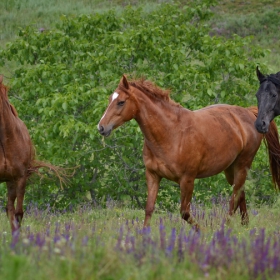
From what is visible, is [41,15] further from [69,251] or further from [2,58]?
[69,251]

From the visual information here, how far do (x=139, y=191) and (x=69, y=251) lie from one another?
6.90 metres

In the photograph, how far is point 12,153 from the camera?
7.10 m

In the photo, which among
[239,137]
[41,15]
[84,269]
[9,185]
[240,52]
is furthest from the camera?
[41,15]

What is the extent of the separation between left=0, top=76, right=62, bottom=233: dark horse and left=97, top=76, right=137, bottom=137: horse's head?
1071 millimetres

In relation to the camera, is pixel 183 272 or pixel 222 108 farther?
pixel 222 108

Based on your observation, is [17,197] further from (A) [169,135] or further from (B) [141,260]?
(B) [141,260]

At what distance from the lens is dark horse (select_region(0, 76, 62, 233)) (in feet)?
23.0

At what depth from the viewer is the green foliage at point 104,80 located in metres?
9.92

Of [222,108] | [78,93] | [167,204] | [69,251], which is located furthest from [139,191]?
[69,251]

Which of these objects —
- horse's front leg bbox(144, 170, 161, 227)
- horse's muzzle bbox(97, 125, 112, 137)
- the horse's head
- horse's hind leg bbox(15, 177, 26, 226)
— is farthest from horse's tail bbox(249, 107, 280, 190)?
horse's hind leg bbox(15, 177, 26, 226)

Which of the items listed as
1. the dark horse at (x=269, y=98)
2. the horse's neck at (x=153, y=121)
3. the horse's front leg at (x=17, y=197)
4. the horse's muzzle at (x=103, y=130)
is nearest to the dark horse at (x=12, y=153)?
the horse's front leg at (x=17, y=197)

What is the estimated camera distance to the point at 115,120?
692 cm

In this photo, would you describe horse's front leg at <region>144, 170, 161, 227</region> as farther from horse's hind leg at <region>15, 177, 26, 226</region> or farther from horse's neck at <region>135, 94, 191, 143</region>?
horse's hind leg at <region>15, 177, 26, 226</region>

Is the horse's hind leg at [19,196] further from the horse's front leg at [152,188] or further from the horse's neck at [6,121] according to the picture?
the horse's front leg at [152,188]
